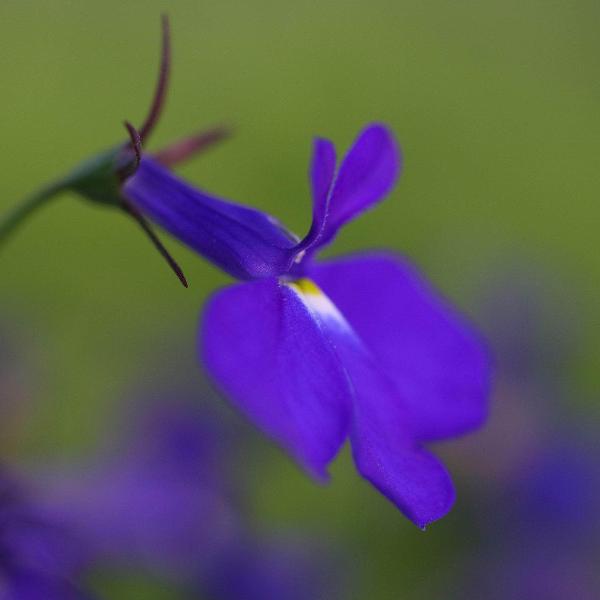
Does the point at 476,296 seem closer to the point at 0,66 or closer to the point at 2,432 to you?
the point at 2,432

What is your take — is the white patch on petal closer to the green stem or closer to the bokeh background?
the green stem

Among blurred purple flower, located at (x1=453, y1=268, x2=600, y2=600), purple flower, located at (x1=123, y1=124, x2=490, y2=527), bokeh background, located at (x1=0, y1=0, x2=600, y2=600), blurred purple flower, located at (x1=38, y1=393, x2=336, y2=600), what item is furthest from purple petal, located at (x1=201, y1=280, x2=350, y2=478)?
blurred purple flower, located at (x1=453, y1=268, x2=600, y2=600)

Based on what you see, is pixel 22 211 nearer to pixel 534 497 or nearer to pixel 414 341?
pixel 414 341

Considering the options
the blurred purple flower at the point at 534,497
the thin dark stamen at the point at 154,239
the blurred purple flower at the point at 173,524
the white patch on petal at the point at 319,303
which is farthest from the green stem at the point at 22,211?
the blurred purple flower at the point at 534,497

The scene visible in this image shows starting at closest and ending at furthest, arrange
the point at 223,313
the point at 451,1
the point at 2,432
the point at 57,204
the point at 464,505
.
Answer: the point at 223,313, the point at 2,432, the point at 464,505, the point at 57,204, the point at 451,1

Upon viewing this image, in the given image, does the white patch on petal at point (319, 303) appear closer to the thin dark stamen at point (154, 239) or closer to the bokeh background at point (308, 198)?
the thin dark stamen at point (154, 239)

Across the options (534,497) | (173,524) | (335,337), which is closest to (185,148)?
(335,337)

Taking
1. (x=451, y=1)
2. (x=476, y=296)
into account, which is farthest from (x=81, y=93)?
(x=476, y=296)
